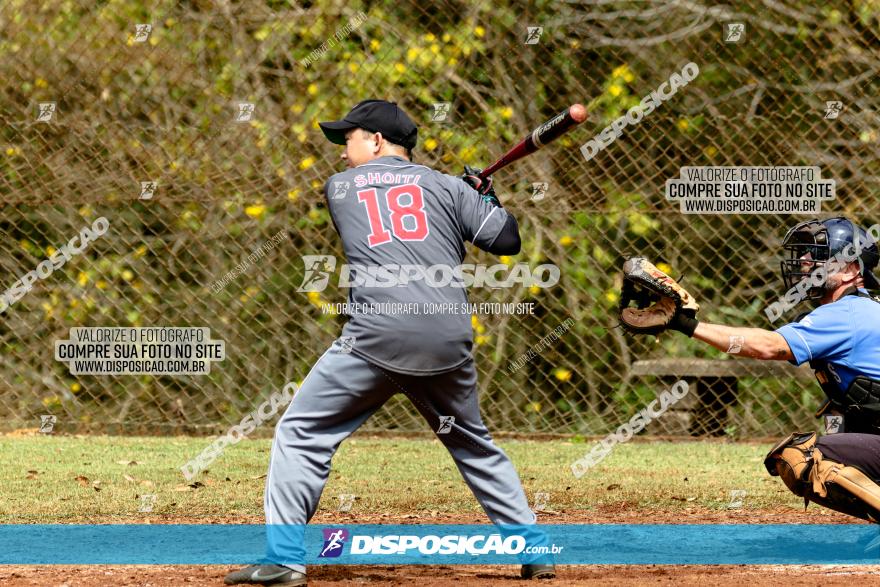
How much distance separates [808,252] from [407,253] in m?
1.61

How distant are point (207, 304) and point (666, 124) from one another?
3.42 m

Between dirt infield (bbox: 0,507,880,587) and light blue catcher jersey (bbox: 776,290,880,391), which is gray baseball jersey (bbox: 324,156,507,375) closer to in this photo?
dirt infield (bbox: 0,507,880,587)

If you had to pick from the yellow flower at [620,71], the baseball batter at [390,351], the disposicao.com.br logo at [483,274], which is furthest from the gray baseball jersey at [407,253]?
the yellow flower at [620,71]

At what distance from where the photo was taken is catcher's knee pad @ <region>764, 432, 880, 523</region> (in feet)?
14.3

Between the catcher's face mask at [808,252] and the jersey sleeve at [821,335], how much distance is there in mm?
209

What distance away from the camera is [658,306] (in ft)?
13.7

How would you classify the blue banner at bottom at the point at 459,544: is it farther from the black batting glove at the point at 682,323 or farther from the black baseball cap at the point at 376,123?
the black baseball cap at the point at 376,123

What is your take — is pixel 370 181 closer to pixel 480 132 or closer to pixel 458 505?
pixel 458 505

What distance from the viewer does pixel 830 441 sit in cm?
451

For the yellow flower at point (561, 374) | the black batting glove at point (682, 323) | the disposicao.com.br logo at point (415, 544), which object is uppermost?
the black batting glove at point (682, 323)

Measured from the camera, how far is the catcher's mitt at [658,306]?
4.10 metres

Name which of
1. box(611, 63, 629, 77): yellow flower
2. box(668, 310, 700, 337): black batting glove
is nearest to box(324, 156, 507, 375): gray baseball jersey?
box(668, 310, 700, 337): black batting glove

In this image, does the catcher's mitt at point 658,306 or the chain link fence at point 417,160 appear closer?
the catcher's mitt at point 658,306

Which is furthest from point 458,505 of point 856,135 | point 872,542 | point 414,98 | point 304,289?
point 856,135
